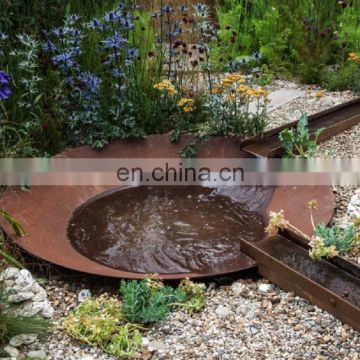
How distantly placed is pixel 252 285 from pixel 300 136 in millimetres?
1155

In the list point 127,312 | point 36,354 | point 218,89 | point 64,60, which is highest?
point 64,60

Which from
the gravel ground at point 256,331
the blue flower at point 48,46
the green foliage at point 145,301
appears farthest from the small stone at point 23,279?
the blue flower at point 48,46

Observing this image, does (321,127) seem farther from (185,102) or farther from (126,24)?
(126,24)

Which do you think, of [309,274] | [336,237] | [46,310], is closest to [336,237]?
[336,237]

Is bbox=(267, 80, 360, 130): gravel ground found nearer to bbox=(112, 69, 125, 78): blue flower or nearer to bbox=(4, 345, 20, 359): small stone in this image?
bbox=(112, 69, 125, 78): blue flower

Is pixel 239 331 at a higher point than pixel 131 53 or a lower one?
lower

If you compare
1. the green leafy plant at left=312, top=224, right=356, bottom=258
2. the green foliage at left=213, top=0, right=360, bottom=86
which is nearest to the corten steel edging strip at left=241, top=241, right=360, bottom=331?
the green leafy plant at left=312, top=224, right=356, bottom=258

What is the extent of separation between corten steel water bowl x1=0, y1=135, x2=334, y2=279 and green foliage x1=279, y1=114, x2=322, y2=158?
0.26m

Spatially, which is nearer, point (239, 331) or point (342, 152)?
point (239, 331)

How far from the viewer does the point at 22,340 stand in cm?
261

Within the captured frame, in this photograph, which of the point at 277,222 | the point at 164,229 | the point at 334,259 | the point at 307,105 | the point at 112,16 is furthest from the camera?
the point at 307,105

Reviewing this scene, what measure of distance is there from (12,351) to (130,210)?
1287 millimetres

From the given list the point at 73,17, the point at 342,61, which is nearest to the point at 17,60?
the point at 73,17

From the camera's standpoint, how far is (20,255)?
3.19 metres
